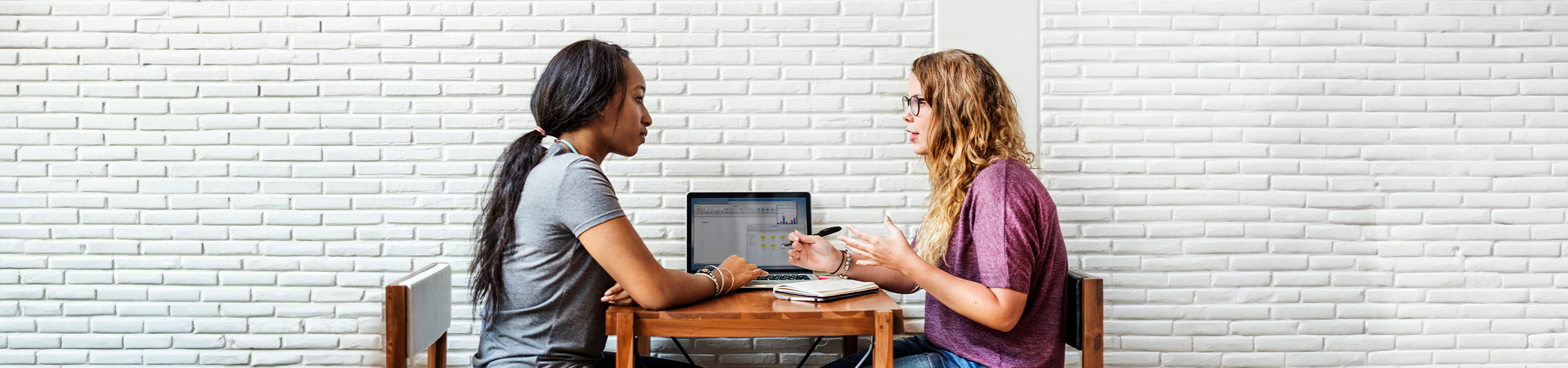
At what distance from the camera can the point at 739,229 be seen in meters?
2.46

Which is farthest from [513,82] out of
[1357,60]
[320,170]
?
[1357,60]

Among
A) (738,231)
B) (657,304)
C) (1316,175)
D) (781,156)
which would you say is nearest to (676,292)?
(657,304)

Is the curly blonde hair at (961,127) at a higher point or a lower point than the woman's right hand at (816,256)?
higher

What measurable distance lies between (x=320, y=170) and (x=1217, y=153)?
320 cm

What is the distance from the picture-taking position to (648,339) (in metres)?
2.50

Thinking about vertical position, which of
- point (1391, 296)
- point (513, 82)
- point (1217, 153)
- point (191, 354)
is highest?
point (513, 82)

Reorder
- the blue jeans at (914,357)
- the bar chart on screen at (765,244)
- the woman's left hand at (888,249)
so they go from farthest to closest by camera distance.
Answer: the bar chart on screen at (765,244) → the blue jeans at (914,357) → the woman's left hand at (888,249)

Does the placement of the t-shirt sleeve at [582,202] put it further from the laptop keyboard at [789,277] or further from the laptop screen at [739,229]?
the laptop screen at [739,229]

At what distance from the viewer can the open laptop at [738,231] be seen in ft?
8.02

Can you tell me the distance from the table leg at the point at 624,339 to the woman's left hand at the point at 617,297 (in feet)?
0.31

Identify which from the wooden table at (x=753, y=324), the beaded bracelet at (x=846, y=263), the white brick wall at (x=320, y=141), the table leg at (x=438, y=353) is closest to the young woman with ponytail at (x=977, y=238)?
the wooden table at (x=753, y=324)

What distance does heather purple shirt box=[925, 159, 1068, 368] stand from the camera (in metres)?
1.47

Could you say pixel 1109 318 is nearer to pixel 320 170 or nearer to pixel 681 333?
pixel 681 333

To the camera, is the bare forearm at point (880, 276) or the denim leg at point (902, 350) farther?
the bare forearm at point (880, 276)
